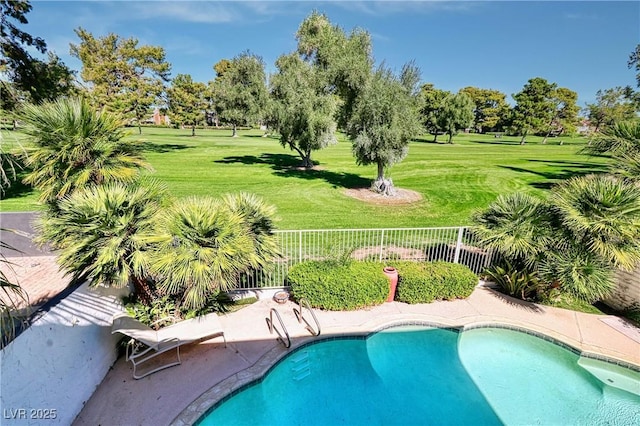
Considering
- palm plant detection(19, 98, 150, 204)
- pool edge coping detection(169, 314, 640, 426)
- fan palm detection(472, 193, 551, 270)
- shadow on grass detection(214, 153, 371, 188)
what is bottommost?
pool edge coping detection(169, 314, 640, 426)

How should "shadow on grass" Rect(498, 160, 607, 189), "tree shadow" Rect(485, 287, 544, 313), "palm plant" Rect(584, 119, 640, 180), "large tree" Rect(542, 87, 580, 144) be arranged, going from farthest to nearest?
"large tree" Rect(542, 87, 580, 144), "shadow on grass" Rect(498, 160, 607, 189), "tree shadow" Rect(485, 287, 544, 313), "palm plant" Rect(584, 119, 640, 180)

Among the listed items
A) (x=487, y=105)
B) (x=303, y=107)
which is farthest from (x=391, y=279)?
(x=487, y=105)

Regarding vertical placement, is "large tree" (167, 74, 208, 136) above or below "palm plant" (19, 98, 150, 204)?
above

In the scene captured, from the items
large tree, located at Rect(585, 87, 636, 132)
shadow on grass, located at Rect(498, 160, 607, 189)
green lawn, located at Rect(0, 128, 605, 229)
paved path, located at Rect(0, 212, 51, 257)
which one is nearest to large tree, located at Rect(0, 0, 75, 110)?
green lawn, located at Rect(0, 128, 605, 229)

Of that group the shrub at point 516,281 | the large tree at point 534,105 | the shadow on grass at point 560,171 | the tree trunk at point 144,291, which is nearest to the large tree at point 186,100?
the shadow on grass at point 560,171

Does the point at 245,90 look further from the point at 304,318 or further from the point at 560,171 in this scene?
the point at 560,171

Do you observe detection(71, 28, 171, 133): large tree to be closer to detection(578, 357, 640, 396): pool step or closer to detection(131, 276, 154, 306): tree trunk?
detection(131, 276, 154, 306): tree trunk

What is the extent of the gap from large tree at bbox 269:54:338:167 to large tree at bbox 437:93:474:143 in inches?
1214

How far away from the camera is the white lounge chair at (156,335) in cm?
557

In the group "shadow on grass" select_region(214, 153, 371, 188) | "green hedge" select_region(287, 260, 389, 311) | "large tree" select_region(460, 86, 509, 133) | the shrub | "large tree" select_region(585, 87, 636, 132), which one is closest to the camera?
"green hedge" select_region(287, 260, 389, 311)

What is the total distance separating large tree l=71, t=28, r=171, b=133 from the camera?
27.4 m

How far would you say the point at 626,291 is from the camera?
7.71 metres

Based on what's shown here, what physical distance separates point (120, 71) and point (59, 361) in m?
31.9

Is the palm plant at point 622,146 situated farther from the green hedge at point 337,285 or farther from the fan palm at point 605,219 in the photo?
the green hedge at point 337,285
